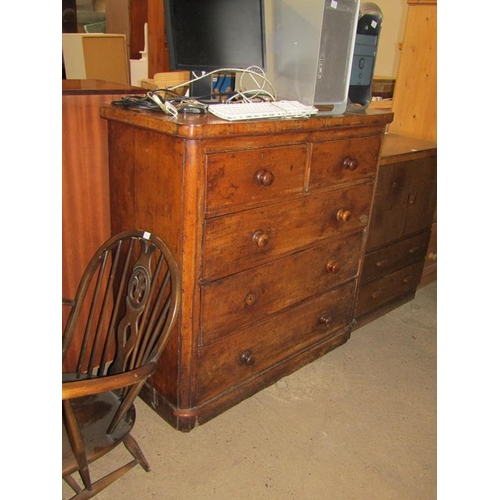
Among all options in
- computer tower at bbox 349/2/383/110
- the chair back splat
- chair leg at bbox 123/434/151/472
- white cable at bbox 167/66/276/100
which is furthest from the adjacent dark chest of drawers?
chair leg at bbox 123/434/151/472

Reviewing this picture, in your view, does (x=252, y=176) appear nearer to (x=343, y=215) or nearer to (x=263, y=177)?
(x=263, y=177)

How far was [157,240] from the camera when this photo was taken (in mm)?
1401

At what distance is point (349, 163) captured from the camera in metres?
1.82

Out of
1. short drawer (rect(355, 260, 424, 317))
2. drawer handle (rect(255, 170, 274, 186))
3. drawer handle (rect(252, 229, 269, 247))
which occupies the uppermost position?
drawer handle (rect(255, 170, 274, 186))

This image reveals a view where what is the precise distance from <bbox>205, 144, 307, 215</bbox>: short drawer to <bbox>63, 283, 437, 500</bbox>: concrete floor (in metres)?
0.85

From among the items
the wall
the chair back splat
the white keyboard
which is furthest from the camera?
the wall

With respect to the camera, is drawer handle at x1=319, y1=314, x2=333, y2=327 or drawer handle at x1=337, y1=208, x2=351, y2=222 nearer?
drawer handle at x1=337, y1=208, x2=351, y2=222

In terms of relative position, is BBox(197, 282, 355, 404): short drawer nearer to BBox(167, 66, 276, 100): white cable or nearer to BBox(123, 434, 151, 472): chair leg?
BBox(123, 434, 151, 472): chair leg

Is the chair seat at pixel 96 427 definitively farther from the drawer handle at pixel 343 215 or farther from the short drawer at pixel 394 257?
the short drawer at pixel 394 257

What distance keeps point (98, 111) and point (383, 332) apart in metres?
1.77

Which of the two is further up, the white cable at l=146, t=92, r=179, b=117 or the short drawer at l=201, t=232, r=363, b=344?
the white cable at l=146, t=92, r=179, b=117

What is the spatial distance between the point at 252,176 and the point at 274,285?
1.57 feet

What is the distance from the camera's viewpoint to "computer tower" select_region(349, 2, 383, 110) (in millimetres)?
2000
